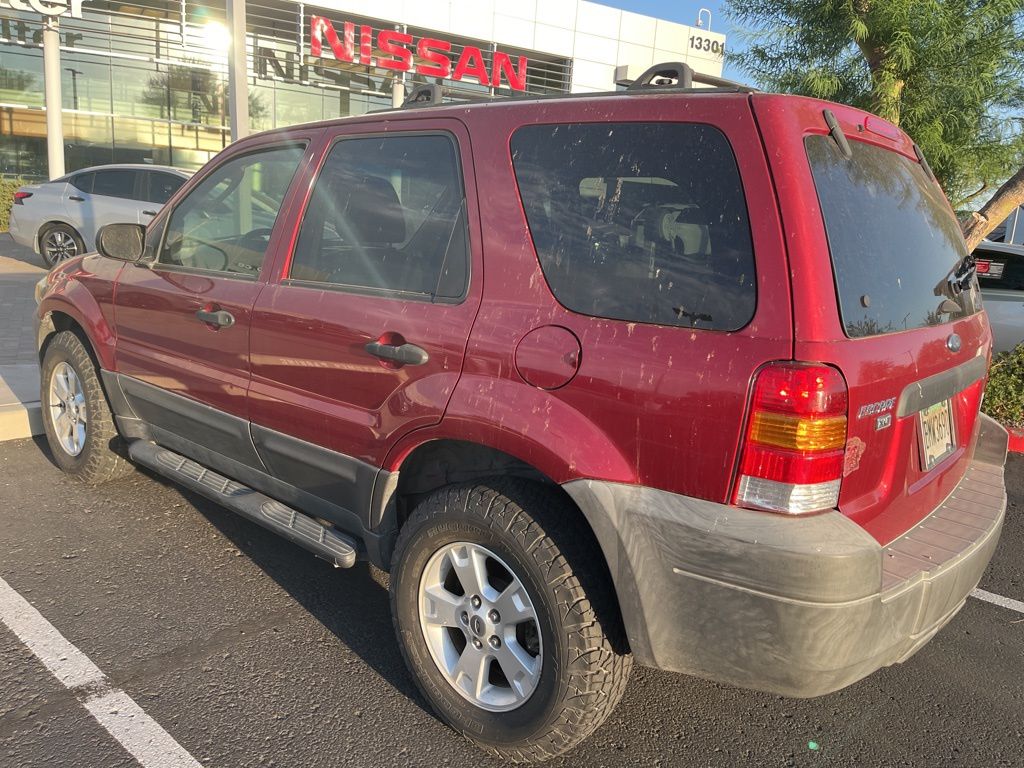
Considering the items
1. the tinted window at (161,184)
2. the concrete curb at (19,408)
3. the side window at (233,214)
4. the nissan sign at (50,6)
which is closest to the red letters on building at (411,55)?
the nissan sign at (50,6)

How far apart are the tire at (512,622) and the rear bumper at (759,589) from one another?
0.39ft

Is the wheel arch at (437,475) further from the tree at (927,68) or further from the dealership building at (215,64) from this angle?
the dealership building at (215,64)

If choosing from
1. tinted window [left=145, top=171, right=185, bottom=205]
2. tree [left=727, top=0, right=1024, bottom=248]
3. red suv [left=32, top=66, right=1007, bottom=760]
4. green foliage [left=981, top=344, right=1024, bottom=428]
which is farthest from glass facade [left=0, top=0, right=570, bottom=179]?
red suv [left=32, top=66, right=1007, bottom=760]

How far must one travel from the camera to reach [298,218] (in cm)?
302

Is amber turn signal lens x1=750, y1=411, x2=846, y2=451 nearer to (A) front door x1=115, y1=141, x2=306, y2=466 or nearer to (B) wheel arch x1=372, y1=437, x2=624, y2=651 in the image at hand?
(B) wheel arch x1=372, y1=437, x2=624, y2=651

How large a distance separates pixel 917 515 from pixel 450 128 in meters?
1.85

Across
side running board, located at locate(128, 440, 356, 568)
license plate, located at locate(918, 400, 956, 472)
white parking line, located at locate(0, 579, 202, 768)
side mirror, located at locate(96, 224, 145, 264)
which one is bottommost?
white parking line, located at locate(0, 579, 202, 768)

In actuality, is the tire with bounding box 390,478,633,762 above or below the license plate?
below

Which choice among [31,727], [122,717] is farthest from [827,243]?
[31,727]

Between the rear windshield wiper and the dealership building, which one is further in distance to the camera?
the dealership building

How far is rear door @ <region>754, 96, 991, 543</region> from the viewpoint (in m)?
1.91

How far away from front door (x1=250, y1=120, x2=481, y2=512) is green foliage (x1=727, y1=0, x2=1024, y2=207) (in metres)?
5.55

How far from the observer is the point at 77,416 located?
4.27 metres

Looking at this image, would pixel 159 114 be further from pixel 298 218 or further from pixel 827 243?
pixel 827 243
